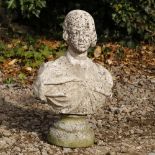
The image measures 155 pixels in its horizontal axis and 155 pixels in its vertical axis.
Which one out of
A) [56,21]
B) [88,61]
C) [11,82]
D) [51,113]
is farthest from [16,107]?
→ [56,21]

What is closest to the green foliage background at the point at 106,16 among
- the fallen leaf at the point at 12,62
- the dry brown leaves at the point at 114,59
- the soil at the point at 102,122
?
the dry brown leaves at the point at 114,59

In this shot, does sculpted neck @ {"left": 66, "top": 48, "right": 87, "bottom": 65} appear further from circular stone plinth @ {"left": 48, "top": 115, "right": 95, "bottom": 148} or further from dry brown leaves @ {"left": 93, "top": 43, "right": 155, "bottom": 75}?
dry brown leaves @ {"left": 93, "top": 43, "right": 155, "bottom": 75}

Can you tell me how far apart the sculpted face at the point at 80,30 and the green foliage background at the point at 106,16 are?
4161mm

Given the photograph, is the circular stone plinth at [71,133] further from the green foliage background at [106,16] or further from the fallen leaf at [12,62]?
the green foliage background at [106,16]

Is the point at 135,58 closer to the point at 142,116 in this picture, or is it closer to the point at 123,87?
the point at 123,87

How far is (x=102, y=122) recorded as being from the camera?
6.69 meters

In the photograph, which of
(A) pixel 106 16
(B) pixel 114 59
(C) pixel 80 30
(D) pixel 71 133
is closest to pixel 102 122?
(D) pixel 71 133

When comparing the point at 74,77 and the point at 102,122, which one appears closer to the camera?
the point at 74,77

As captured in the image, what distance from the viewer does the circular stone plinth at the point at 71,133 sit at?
19.1 feet

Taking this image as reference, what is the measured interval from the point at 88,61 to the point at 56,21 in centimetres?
530

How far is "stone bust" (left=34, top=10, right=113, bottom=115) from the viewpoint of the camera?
5508 mm

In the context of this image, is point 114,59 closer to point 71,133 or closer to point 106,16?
point 106,16

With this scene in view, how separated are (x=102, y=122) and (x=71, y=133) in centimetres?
93

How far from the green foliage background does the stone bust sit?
4119 millimetres
